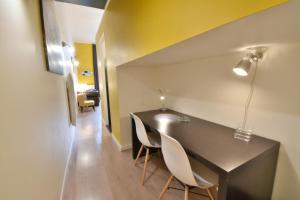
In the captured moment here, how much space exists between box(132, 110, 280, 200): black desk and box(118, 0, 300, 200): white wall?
0.12m

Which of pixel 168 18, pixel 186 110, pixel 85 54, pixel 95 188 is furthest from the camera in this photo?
pixel 85 54

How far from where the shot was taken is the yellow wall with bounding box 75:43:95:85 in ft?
25.9

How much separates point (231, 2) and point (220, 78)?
1.17m

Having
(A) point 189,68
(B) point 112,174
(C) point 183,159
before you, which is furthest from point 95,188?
(A) point 189,68

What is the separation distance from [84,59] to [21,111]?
8.06 meters

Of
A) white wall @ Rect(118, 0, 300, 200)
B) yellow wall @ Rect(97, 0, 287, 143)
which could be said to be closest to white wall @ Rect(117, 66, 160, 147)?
yellow wall @ Rect(97, 0, 287, 143)

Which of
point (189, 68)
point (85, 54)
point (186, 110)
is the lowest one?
point (186, 110)

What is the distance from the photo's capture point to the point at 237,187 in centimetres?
103

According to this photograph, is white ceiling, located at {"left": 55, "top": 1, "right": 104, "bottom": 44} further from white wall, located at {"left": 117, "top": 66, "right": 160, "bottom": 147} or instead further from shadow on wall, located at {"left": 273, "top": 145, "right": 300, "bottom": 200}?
shadow on wall, located at {"left": 273, "top": 145, "right": 300, "bottom": 200}

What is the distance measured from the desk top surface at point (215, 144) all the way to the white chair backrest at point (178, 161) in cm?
11

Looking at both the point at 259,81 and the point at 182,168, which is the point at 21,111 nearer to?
the point at 182,168

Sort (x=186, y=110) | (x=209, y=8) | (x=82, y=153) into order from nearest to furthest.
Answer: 1. (x=209, y=8)
2. (x=186, y=110)
3. (x=82, y=153)

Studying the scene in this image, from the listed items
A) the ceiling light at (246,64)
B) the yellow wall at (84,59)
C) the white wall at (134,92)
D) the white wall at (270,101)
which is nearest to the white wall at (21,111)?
the white wall at (134,92)

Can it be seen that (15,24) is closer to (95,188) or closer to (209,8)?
(209,8)
